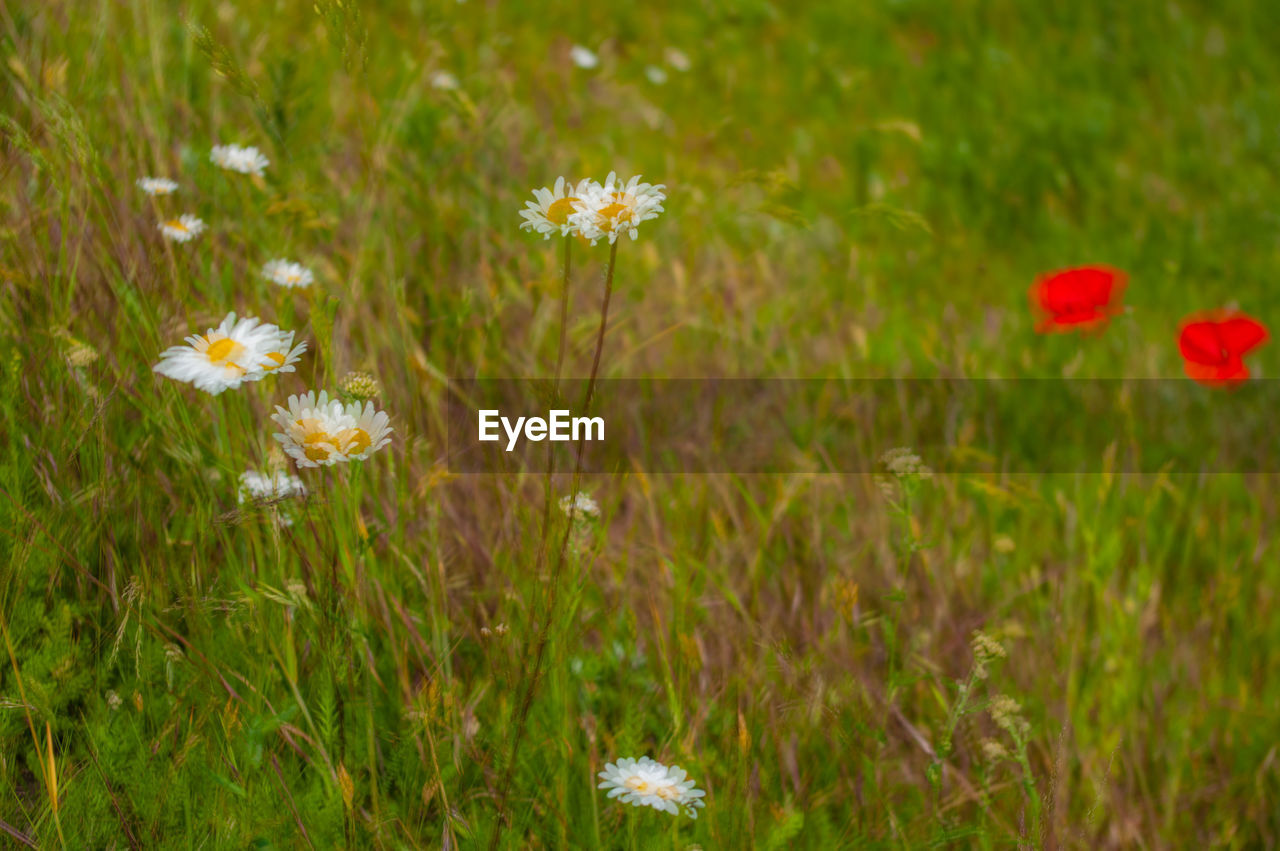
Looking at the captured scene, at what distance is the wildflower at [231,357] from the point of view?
3.22ft

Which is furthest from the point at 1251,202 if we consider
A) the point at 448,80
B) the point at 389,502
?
the point at 389,502

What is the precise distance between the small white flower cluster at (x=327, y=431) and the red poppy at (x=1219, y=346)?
1579mm

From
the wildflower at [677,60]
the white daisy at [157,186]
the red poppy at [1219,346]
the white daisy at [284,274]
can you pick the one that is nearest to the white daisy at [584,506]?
the white daisy at [284,274]

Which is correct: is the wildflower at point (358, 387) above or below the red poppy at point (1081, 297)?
above

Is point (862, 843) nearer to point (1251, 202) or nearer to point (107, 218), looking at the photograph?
point (107, 218)

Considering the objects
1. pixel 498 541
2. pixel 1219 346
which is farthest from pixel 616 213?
pixel 1219 346

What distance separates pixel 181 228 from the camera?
156cm

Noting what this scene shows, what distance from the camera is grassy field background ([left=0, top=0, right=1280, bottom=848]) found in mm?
1104

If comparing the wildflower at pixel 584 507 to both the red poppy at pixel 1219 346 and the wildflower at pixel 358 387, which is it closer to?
the wildflower at pixel 358 387

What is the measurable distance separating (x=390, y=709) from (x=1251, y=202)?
4166mm

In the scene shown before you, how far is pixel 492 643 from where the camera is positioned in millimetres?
1269

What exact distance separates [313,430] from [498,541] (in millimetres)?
605

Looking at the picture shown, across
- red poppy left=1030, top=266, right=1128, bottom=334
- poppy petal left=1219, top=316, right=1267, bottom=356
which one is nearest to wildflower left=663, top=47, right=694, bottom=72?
red poppy left=1030, top=266, right=1128, bottom=334

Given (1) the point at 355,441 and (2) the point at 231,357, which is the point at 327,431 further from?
(2) the point at 231,357
